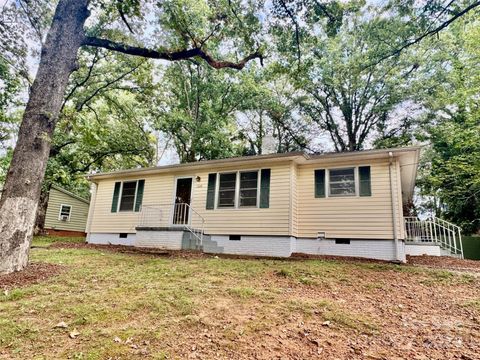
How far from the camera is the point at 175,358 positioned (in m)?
2.37

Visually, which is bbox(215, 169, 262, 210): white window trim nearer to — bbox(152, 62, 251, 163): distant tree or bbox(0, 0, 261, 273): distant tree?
bbox(0, 0, 261, 273): distant tree

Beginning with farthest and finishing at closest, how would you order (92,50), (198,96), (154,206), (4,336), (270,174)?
(198,96)
(92,50)
(154,206)
(270,174)
(4,336)

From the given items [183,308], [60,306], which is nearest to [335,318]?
[183,308]

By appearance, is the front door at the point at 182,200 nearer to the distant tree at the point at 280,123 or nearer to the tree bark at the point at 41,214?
the distant tree at the point at 280,123

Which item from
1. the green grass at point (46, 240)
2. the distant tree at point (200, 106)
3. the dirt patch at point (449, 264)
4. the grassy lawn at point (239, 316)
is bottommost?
the grassy lawn at point (239, 316)

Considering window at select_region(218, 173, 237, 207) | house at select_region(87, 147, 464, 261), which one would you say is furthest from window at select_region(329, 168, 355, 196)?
window at select_region(218, 173, 237, 207)

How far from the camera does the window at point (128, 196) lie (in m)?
11.5

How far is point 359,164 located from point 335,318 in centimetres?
626

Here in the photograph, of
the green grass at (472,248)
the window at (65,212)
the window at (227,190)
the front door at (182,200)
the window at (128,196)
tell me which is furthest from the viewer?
the window at (65,212)

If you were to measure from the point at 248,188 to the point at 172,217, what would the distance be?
3265mm

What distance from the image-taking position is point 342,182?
341 inches

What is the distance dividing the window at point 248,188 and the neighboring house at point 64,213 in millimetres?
14488

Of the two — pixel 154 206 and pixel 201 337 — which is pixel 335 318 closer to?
pixel 201 337

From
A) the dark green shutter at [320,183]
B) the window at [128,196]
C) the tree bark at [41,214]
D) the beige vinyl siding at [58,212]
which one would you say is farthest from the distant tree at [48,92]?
the beige vinyl siding at [58,212]
